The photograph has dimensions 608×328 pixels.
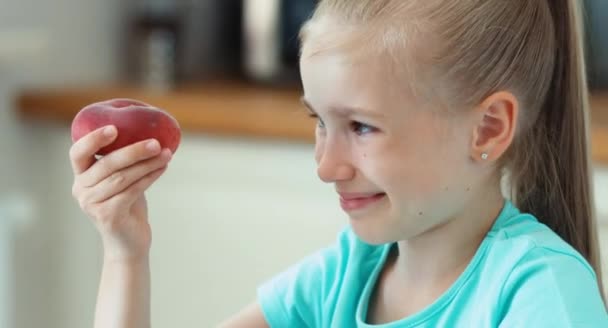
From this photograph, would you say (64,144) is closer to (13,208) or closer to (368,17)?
(13,208)

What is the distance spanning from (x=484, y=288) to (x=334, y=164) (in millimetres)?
172

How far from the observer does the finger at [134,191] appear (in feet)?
3.26

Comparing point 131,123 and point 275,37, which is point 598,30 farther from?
point 131,123

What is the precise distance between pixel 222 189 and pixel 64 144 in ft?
1.21

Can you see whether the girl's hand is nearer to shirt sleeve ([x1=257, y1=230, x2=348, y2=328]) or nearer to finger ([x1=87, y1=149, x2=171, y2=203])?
finger ([x1=87, y1=149, x2=171, y2=203])

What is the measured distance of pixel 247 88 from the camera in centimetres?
222

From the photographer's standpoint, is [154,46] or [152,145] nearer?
[152,145]

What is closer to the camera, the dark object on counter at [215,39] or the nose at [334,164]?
the nose at [334,164]

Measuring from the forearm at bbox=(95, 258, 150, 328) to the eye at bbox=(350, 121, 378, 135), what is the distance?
0.27m

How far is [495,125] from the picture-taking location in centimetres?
95

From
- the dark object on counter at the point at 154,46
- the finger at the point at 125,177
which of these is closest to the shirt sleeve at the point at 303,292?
the finger at the point at 125,177

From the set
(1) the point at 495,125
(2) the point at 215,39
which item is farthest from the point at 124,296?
(2) the point at 215,39

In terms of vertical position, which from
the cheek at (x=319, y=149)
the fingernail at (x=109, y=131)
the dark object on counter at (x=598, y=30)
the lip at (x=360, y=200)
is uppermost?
the dark object on counter at (x=598, y=30)

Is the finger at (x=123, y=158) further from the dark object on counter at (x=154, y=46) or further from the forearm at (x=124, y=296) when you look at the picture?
the dark object on counter at (x=154, y=46)
